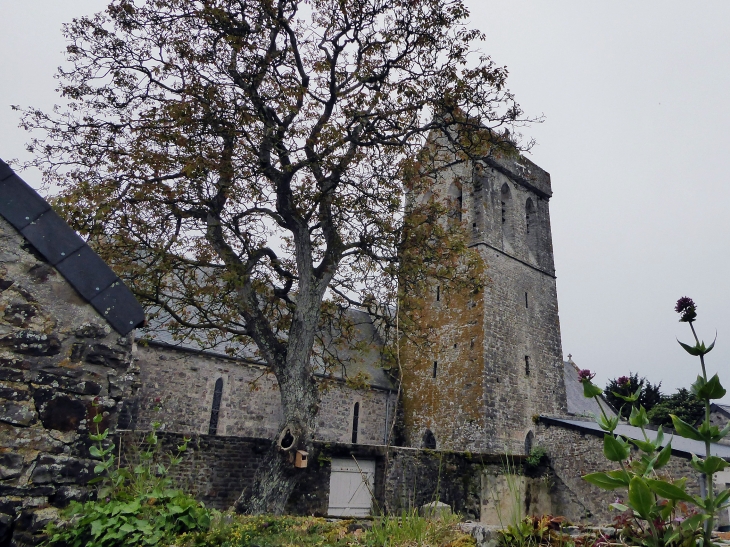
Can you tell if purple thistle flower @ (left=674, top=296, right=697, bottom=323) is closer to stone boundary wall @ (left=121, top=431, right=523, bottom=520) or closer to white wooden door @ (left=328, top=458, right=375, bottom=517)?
stone boundary wall @ (left=121, top=431, right=523, bottom=520)

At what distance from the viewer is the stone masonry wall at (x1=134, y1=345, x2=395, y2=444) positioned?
14.8 meters

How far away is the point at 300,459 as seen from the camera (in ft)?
27.0

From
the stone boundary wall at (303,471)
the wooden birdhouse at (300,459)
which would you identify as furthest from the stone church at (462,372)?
the wooden birdhouse at (300,459)

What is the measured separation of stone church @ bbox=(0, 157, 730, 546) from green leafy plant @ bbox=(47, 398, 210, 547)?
14 cm

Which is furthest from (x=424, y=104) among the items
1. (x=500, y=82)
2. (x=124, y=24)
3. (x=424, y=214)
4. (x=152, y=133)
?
(x=124, y=24)

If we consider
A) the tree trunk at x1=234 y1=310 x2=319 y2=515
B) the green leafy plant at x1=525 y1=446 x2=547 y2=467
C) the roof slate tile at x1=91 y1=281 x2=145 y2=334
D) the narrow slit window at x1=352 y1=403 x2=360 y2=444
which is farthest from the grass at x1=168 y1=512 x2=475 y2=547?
the narrow slit window at x1=352 y1=403 x2=360 y2=444

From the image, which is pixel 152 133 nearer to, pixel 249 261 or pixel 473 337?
pixel 249 261

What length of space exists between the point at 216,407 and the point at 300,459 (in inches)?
343

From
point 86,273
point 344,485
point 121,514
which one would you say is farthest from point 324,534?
point 344,485

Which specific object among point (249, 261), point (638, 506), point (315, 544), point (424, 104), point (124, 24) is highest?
point (124, 24)

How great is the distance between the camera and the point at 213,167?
8.77 metres

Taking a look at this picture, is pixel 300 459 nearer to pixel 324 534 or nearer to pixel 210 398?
pixel 324 534

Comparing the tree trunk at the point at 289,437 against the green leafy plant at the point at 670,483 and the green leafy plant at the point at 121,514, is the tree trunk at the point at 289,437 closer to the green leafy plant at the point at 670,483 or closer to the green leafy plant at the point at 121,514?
the green leafy plant at the point at 121,514

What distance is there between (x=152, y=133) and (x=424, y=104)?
16.8ft
